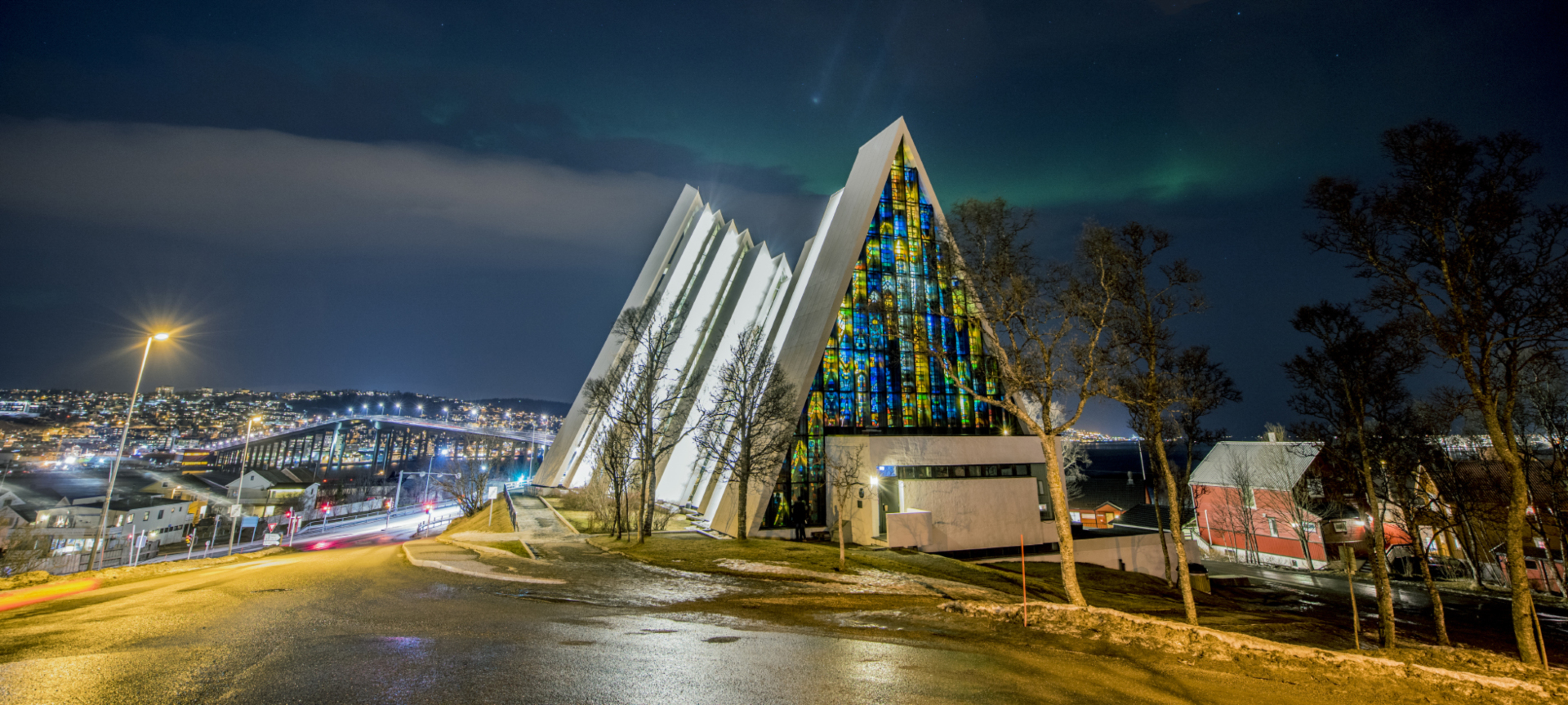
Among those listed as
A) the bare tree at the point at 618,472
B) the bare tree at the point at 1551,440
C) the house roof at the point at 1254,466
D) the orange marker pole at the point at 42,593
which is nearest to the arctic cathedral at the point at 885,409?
the bare tree at the point at 618,472

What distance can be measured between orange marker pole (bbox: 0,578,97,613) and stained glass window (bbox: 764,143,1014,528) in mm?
16940

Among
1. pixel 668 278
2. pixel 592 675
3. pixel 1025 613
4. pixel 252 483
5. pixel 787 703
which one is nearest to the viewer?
pixel 787 703

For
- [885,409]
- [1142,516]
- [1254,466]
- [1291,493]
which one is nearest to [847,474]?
[885,409]

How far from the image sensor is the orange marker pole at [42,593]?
8156 mm

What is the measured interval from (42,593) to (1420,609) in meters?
42.5

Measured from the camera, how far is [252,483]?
62.0 metres

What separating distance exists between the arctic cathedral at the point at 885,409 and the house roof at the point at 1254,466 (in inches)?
768

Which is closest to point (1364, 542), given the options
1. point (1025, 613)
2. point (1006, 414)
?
point (1006, 414)

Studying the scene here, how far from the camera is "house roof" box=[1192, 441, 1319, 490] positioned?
113 ft

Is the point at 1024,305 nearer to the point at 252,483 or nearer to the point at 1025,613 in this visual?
the point at 1025,613

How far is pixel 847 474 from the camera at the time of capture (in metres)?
20.8

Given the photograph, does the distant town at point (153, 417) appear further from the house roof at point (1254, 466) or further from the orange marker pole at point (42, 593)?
the house roof at point (1254, 466)

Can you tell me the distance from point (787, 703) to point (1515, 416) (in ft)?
114

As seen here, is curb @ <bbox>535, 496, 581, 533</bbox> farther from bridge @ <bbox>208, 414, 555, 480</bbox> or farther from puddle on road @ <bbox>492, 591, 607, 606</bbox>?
bridge @ <bbox>208, 414, 555, 480</bbox>
